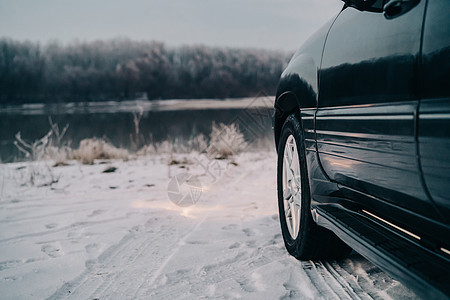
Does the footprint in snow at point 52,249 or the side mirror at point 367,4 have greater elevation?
the side mirror at point 367,4

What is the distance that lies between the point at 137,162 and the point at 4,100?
4292 centimetres

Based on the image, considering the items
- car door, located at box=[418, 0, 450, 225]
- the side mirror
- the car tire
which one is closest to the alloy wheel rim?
the car tire

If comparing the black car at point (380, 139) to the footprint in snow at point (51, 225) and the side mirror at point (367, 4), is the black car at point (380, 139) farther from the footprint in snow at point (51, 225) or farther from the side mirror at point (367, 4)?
the footprint in snow at point (51, 225)

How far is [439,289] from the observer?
3.38 feet

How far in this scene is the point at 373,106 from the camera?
1451 millimetres

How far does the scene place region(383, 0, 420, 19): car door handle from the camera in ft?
4.21

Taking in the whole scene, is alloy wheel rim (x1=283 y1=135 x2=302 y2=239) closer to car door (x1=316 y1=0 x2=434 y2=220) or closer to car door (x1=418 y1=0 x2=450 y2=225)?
car door (x1=316 y1=0 x2=434 y2=220)

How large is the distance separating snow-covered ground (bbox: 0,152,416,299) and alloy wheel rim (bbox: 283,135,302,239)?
0.23 m

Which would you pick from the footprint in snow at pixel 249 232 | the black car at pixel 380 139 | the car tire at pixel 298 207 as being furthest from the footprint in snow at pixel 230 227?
the black car at pixel 380 139

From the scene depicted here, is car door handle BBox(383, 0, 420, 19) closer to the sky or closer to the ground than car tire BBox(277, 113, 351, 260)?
closer to the sky

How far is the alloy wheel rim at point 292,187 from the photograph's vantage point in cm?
239

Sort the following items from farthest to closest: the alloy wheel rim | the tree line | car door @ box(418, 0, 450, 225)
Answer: the tree line
the alloy wheel rim
car door @ box(418, 0, 450, 225)

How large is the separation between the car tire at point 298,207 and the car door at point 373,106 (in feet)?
1.03

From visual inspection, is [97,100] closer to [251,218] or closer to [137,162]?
[137,162]
